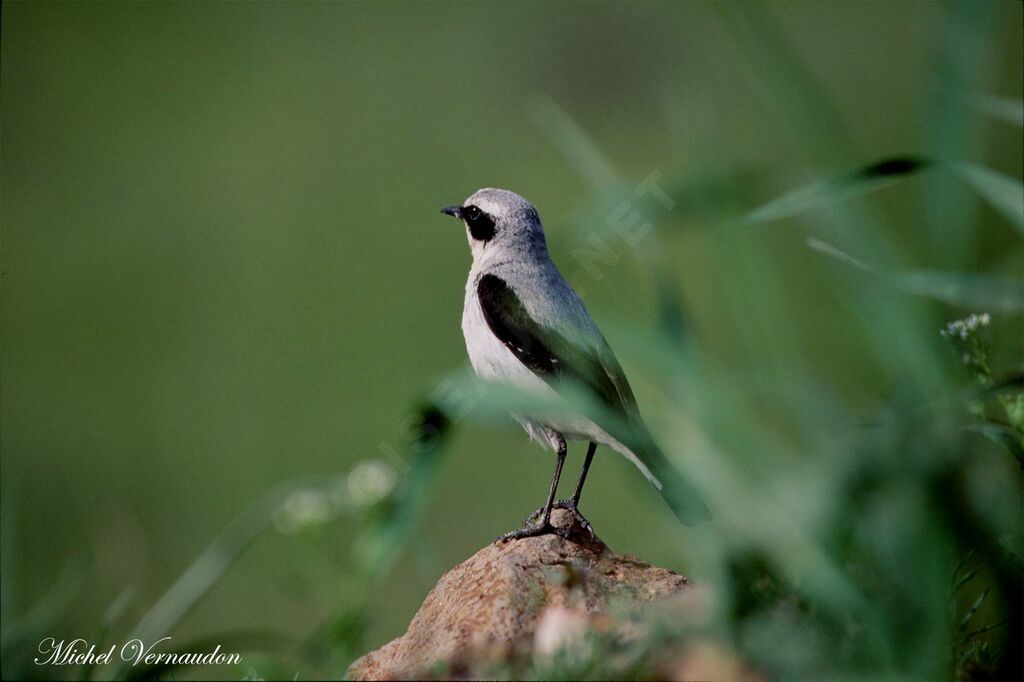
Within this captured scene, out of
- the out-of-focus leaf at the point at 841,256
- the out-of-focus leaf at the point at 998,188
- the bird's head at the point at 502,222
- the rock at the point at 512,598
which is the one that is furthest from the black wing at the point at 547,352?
the out-of-focus leaf at the point at 998,188

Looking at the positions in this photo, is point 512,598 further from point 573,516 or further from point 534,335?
point 534,335

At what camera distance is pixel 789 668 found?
1.26 m

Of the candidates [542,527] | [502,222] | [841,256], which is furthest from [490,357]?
[841,256]

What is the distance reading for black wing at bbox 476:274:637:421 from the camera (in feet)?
7.58

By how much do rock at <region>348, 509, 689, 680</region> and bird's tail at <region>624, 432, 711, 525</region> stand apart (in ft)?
0.59

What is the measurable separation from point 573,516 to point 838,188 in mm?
1065

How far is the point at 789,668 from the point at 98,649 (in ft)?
4.33

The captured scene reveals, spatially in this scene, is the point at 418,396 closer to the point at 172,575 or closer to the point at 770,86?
the point at 770,86

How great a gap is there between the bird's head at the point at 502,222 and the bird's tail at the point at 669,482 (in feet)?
2.41

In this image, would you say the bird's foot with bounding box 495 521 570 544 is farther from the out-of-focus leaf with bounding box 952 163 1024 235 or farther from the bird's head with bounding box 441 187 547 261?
the out-of-focus leaf with bounding box 952 163 1024 235

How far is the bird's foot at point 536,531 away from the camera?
7.19 feet

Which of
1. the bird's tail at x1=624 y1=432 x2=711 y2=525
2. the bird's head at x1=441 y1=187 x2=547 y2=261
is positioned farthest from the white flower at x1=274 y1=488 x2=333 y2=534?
the bird's head at x1=441 y1=187 x2=547 y2=261

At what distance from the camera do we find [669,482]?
1789 mm
